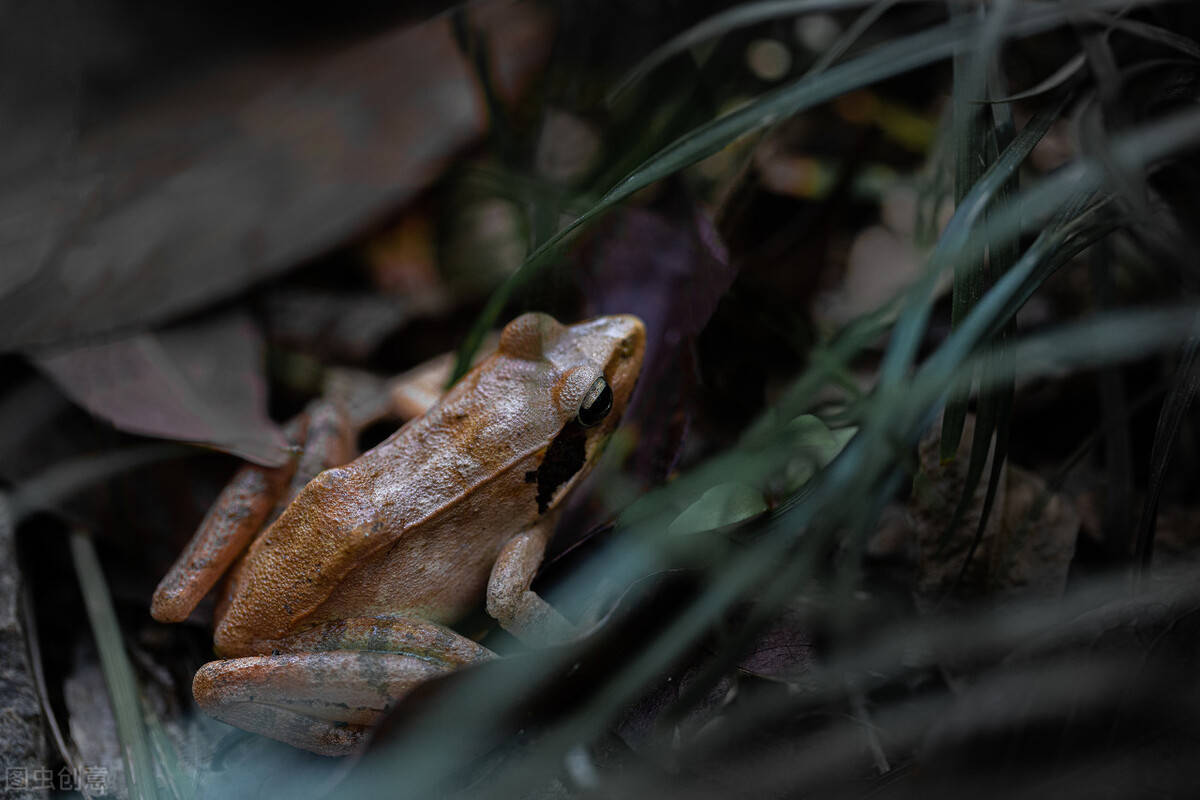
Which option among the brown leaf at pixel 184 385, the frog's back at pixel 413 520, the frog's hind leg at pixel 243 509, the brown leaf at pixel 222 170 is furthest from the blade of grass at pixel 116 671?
the brown leaf at pixel 222 170

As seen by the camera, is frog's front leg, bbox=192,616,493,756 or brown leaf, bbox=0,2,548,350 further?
brown leaf, bbox=0,2,548,350

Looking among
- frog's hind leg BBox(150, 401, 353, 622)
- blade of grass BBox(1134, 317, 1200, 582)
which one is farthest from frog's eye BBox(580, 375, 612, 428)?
blade of grass BBox(1134, 317, 1200, 582)

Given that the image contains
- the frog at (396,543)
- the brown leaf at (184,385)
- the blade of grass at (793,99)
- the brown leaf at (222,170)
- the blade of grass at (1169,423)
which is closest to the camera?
the blade of grass at (1169,423)

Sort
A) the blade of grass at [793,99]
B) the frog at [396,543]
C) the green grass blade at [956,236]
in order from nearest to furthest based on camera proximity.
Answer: the green grass blade at [956,236], the blade of grass at [793,99], the frog at [396,543]

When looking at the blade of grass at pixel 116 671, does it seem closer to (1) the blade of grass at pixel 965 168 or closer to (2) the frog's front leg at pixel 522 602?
(2) the frog's front leg at pixel 522 602

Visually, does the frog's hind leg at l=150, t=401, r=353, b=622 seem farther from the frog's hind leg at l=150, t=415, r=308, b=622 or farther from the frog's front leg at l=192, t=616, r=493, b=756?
the frog's front leg at l=192, t=616, r=493, b=756
